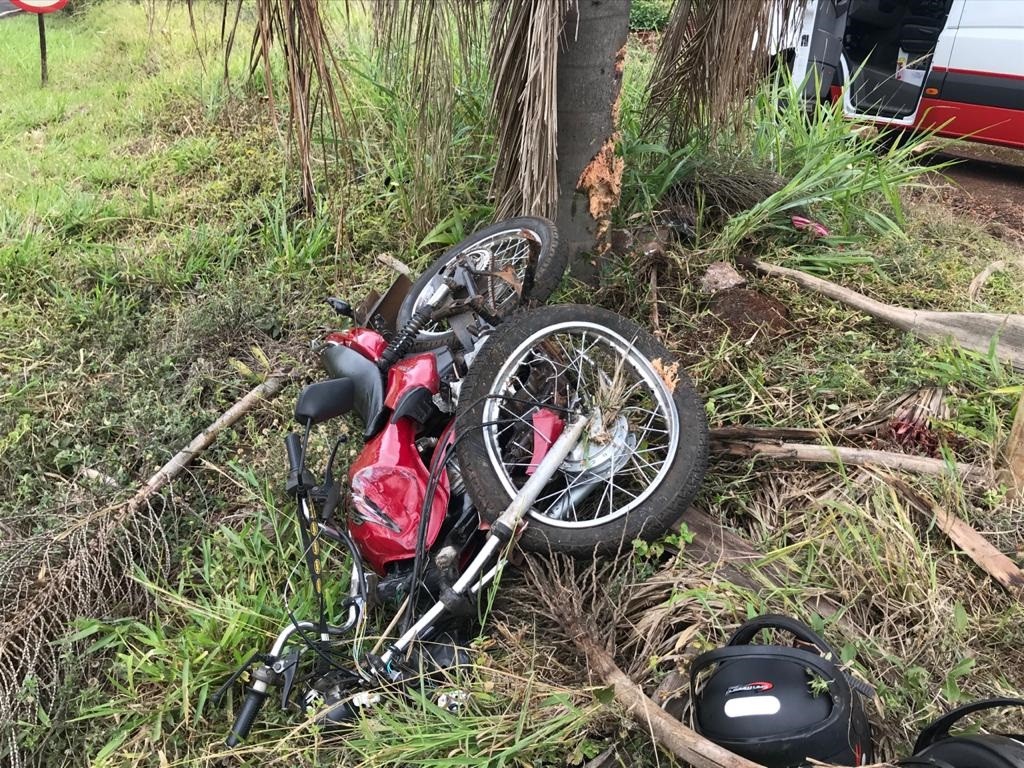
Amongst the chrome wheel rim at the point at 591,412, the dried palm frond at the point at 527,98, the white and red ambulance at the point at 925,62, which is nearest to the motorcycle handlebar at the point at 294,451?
the chrome wheel rim at the point at 591,412

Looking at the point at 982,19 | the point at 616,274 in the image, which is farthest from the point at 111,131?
the point at 982,19

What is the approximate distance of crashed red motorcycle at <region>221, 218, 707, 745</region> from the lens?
2.10 metres

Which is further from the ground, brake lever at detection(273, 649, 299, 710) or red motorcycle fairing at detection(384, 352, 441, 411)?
red motorcycle fairing at detection(384, 352, 441, 411)

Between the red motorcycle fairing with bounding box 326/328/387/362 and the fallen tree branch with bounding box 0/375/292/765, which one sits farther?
the red motorcycle fairing with bounding box 326/328/387/362

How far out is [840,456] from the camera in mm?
2430

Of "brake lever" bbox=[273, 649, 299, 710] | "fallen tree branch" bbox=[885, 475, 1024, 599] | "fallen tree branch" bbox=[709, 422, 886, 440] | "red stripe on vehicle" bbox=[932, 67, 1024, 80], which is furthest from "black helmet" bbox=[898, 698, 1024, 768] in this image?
"red stripe on vehicle" bbox=[932, 67, 1024, 80]

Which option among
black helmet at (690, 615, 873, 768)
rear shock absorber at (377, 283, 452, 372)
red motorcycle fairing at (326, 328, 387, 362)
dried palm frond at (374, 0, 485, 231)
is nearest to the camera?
black helmet at (690, 615, 873, 768)

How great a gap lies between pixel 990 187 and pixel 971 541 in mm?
4803

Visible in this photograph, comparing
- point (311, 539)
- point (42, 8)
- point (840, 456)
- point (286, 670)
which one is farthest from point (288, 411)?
point (42, 8)

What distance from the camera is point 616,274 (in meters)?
3.28

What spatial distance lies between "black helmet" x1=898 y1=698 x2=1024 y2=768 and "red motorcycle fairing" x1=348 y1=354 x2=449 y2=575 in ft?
4.71

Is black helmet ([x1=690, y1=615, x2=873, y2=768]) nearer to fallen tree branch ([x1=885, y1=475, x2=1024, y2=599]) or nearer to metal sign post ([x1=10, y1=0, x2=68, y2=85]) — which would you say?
fallen tree branch ([x1=885, y1=475, x2=1024, y2=599])

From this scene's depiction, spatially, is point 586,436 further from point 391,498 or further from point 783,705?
point 783,705

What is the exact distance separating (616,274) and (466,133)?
1.59 metres
